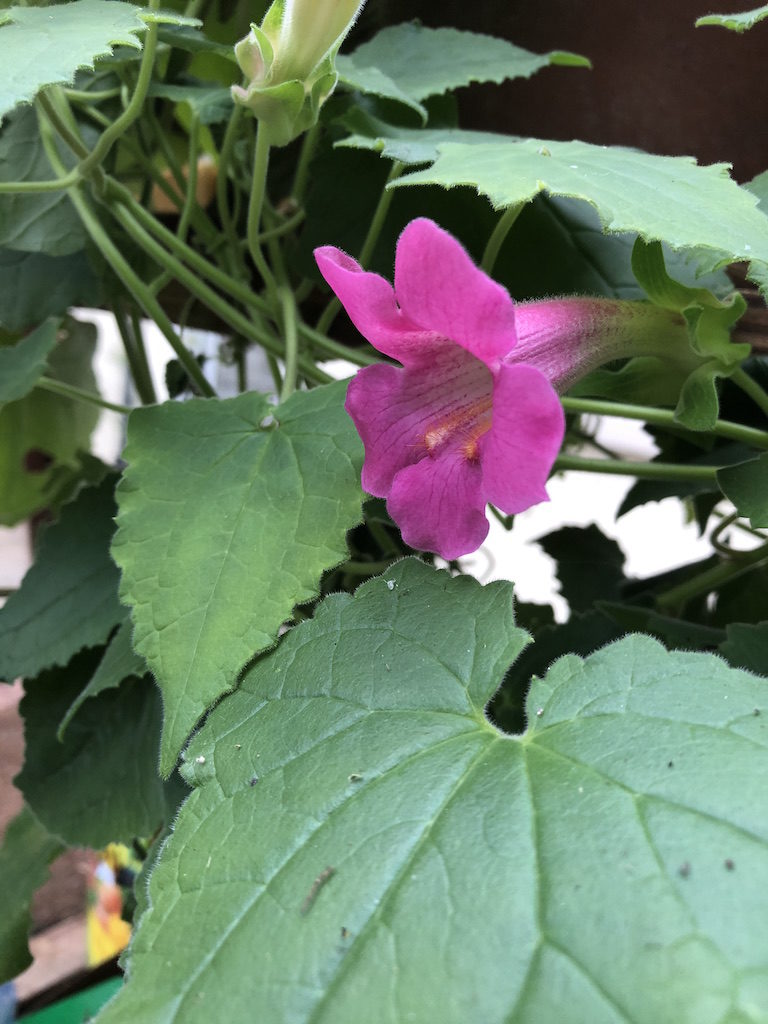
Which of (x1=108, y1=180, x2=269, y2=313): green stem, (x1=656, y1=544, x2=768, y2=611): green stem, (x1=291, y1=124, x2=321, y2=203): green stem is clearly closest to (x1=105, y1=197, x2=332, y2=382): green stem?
(x1=108, y1=180, x2=269, y2=313): green stem

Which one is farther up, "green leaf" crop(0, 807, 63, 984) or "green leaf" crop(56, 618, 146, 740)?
"green leaf" crop(56, 618, 146, 740)

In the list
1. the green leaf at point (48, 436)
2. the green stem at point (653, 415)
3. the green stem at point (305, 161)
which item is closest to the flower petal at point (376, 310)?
the green stem at point (653, 415)

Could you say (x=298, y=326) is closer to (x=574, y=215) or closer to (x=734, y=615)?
(x=574, y=215)

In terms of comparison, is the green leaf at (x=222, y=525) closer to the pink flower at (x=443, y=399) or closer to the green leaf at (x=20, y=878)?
the pink flower at (x=443, y=399)

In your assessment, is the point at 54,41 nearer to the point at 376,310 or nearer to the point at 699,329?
the point at 376,310

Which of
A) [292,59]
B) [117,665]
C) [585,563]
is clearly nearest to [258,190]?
[292,59]

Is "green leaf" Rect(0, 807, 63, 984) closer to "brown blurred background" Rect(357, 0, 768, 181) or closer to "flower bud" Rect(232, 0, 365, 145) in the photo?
"flower bud" Rect(232, 0, 365, 145)

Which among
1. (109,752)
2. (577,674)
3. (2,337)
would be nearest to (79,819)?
(109,752)
